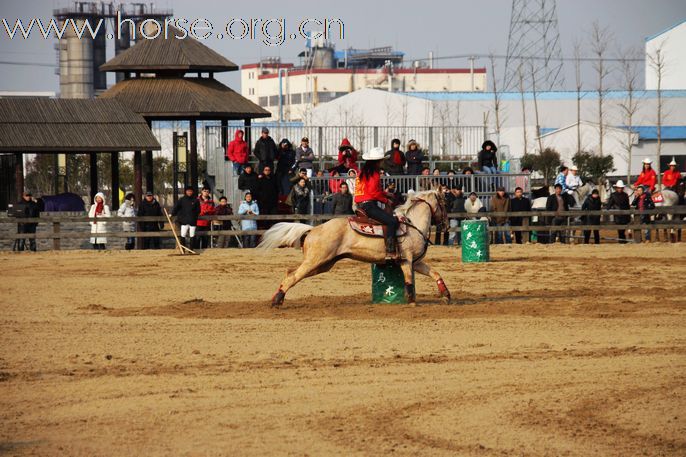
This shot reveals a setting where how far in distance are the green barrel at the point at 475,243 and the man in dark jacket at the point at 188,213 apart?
7.21 meters

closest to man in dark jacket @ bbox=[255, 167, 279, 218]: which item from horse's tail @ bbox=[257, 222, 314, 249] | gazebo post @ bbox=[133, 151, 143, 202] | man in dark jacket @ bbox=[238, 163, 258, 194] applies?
man in dark jacket @ bbox=[238, 163, 258, 194]

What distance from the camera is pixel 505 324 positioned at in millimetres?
15500

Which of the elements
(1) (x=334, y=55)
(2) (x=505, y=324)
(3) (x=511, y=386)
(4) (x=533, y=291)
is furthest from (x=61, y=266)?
(1) (x=334, y=55)

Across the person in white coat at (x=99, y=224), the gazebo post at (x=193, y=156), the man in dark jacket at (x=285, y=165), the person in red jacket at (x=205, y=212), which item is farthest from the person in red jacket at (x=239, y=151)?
the person in white coat at (x=99, y=224)

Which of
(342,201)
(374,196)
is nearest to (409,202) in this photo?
(374,196)

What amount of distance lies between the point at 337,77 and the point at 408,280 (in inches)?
4470

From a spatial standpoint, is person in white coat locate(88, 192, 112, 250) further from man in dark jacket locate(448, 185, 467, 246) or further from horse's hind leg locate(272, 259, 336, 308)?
horse's hind leg locate(272, 259, 336, 308)

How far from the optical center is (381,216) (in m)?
16.6

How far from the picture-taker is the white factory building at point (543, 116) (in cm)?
6969

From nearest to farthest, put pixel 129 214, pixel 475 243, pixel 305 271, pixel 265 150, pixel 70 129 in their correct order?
pixel 305 271
pixel 475 243
pixel 265 150
pixel 129 214
pixel 70 129

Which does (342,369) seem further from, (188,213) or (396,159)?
(396,159)

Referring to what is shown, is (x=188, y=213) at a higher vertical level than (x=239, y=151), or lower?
lower

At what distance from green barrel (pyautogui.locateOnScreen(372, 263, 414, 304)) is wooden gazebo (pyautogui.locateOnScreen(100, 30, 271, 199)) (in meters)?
18.5

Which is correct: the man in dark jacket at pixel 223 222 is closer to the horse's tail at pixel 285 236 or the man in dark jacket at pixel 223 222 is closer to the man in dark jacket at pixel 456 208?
the man in dark jacket at pixel 456 208
